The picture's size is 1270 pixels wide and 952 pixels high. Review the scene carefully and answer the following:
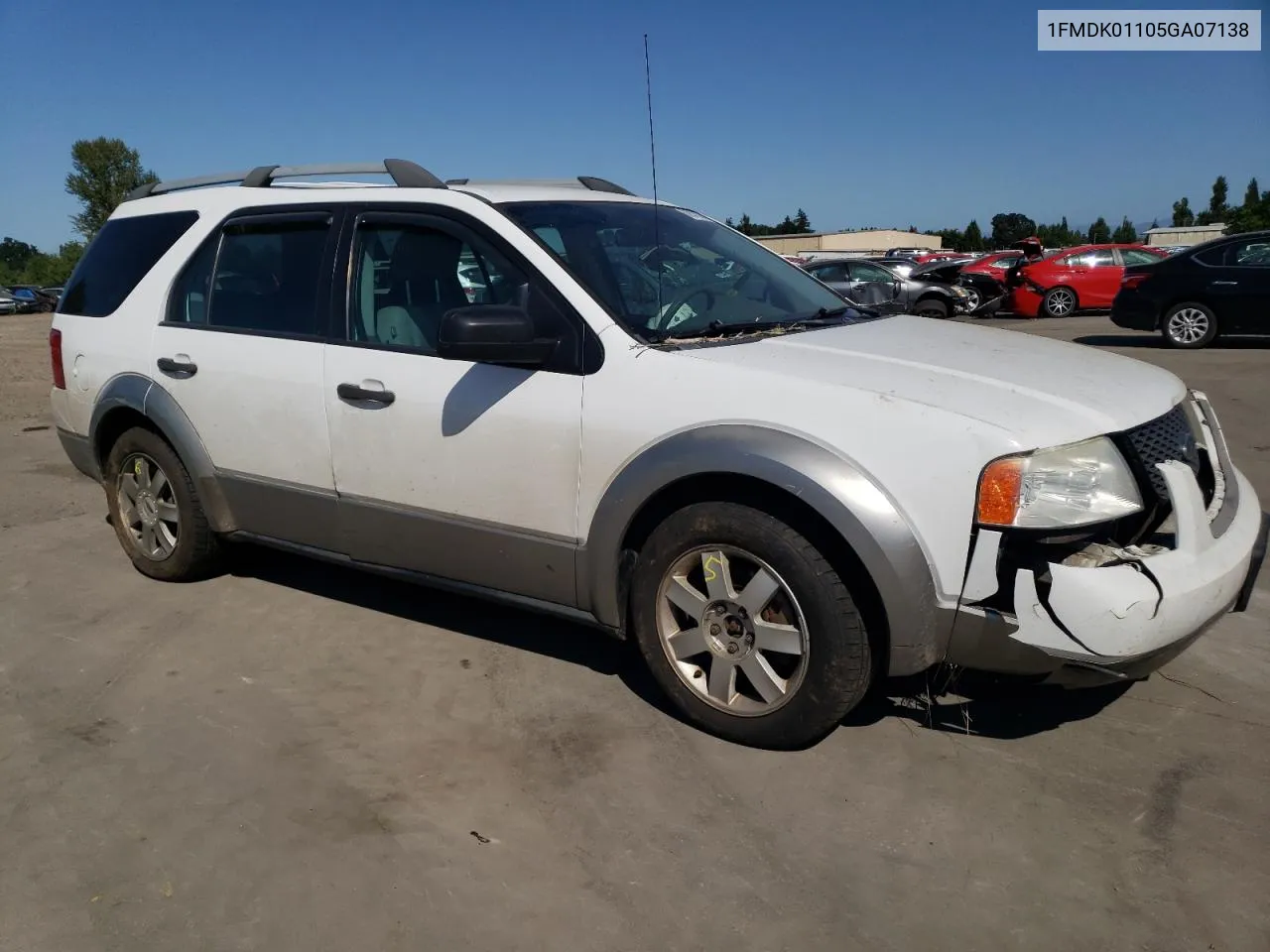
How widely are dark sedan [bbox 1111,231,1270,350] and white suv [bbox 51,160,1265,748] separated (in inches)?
406

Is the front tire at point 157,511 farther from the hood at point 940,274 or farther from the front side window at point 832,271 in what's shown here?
the hood at point 940,274

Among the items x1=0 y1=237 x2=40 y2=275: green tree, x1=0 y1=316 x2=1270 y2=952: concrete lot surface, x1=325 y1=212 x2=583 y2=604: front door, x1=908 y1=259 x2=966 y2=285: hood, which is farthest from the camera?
x1=0 y1=237 x2=40 y2=275: green tree

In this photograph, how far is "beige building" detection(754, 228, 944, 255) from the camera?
74562mm

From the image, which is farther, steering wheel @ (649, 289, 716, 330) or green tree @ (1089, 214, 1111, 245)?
green tree @ (1089, 214, 1111, 245)

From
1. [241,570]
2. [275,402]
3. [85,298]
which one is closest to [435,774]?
[275,402]

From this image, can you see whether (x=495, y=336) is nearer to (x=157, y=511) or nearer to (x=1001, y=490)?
(x=1001, y=490)

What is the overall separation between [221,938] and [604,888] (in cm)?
94

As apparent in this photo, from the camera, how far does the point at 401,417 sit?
375cm

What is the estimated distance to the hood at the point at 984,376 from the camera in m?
2.89

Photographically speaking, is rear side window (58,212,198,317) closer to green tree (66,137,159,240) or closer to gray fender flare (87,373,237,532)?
gray fender flare (87,373,237,532)

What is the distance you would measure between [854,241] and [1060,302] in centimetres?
6636

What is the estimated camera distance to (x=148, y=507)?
4871mm

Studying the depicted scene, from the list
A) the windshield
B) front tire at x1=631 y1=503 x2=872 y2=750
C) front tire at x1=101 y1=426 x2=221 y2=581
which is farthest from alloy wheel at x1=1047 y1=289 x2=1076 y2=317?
front tire at x1=631 y1=503 x2=872 y2=750

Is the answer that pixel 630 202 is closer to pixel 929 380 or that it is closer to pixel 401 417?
pixel 401 417
